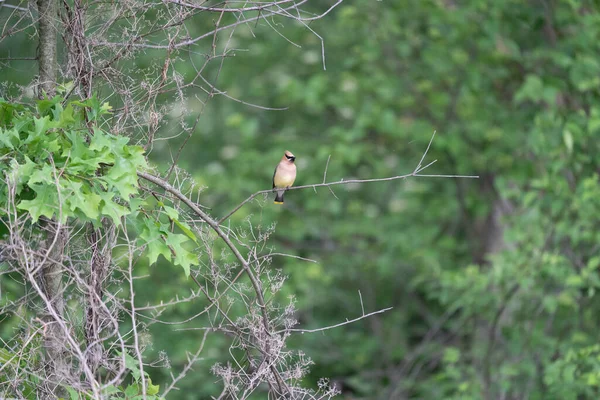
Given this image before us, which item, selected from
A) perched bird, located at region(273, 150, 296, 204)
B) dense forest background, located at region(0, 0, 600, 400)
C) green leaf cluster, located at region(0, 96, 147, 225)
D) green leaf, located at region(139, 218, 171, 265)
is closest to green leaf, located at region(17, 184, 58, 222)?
green leaf cluster, located at region(0, 96, 147, 225)

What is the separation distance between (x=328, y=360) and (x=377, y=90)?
3779 mm

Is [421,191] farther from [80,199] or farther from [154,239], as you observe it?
[80,199]

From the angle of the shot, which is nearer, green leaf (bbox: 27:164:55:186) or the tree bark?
green leaf (bbox: 27:164:55:186)

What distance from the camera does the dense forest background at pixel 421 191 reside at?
320 inches

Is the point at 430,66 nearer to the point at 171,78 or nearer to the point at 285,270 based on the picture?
the point at 285,270

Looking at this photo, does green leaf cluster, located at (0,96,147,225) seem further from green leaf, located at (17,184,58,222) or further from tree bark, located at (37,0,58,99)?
tree bark, located at (37,0,58,99)

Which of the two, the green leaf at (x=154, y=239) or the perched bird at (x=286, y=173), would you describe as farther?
the perched bird at (x=286, y=173)

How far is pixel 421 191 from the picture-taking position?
1034 centimetres

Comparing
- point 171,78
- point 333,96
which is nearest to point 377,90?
point 333,96

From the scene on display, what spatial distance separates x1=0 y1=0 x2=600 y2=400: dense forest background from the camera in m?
8.12

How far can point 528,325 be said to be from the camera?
→ 8625 mm

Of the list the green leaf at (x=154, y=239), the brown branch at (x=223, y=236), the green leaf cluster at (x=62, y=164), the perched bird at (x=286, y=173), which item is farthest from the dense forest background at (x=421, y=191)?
the green leaf cluster at (x=62, y=164)

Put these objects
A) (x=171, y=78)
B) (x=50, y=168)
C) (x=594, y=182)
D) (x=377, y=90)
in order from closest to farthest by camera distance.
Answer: (x=50, y=168)
(x=171, y=78)
(x=594, y=182)
(x=377, y=90)

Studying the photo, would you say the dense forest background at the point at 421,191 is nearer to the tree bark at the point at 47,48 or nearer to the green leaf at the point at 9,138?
the tree bark at the point at 47,48
